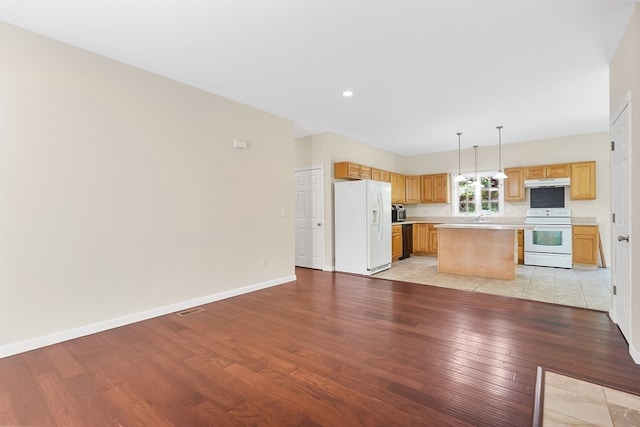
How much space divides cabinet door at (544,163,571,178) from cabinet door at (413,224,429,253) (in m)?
2.83

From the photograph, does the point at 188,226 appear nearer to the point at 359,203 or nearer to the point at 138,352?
the point at 138,352

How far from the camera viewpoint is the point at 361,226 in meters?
5.62

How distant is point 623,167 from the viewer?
8.82 ft

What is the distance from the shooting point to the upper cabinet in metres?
6.36

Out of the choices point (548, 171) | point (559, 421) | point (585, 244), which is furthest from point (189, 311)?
point (548, 171)

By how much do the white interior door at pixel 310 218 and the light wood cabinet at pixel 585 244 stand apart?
5.22 m

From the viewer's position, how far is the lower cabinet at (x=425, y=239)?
7.70 meters

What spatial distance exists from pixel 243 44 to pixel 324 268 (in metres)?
4.37

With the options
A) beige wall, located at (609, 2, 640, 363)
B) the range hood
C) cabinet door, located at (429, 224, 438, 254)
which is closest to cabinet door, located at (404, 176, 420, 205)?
cabinet door, located at (429, 224, 438, 254)

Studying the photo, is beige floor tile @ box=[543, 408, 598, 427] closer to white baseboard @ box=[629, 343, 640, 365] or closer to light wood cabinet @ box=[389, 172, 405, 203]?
white baseboard @ box=[629, 343, 640, 365]

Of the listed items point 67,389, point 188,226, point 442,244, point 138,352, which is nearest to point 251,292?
point 188,226

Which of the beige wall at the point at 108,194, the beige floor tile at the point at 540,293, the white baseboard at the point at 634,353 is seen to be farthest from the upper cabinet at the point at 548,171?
the beige wall at the point at 108,194

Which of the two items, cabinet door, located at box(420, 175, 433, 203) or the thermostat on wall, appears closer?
the thermostat on wall

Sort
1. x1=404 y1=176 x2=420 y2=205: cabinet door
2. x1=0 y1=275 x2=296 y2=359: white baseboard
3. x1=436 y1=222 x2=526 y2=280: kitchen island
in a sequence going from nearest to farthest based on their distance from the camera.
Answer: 1. x1=0 y1=275 x2=296 y2=359: white baseboard
2. x1=436 y1=222 x2=526 y2=280: kitchen island
3. x1=404 y1=176 x2=420 y2=205: cabinet door
